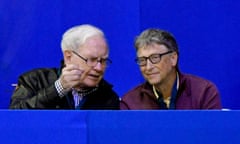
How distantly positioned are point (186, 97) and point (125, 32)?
102cm

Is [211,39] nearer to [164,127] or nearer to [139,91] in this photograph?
[139,91]

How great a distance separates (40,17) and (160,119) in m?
1.84

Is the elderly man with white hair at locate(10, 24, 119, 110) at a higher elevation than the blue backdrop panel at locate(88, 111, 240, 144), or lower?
higher

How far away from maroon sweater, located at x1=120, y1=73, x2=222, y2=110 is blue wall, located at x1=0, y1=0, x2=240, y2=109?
0.86m

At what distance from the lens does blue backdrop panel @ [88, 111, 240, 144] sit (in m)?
1.80

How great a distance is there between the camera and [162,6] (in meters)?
3.44

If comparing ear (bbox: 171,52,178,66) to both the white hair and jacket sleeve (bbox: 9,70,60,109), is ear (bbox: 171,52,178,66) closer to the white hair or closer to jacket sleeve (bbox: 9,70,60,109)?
the white hair

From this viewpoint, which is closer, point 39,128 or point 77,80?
point 39,128

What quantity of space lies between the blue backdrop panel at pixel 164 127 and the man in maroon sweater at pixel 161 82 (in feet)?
2.29

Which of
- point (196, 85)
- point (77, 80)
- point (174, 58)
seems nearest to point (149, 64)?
point (174, 58)

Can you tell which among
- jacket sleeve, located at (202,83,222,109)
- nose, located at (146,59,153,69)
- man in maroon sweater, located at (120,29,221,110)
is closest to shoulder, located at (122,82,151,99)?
man in maroon sweater, located at (120,29,221,110)

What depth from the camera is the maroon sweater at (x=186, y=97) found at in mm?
2506

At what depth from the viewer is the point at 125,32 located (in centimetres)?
346

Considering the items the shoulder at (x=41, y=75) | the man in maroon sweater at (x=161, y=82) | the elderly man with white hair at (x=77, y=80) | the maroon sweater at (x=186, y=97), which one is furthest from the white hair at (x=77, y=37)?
the maroon sweater at (x=186, y=97)
